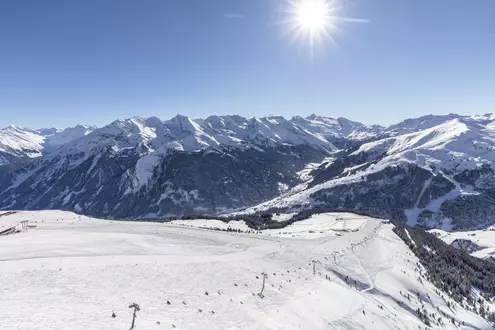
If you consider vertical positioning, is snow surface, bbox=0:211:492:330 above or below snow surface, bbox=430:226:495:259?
below

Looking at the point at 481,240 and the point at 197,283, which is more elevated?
the point at 481,240

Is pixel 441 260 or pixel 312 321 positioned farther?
pixel 441 260

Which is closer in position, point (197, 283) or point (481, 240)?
point (197, 283)

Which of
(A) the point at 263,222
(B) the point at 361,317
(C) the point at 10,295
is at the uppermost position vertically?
(A) the point at 263,222

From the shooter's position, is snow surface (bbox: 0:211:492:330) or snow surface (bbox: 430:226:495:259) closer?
snow surface (bbox: 0:211:492:330)

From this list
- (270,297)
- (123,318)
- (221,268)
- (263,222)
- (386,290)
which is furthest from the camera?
(263,222)

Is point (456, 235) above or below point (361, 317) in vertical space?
above

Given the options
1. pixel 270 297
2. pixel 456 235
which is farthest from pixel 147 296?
pixel 456 235

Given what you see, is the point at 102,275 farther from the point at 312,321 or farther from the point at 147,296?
the point at 312,321
